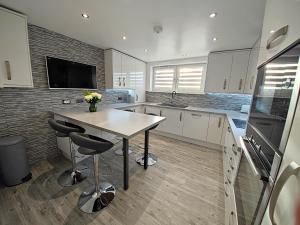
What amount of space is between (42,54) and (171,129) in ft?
10.4

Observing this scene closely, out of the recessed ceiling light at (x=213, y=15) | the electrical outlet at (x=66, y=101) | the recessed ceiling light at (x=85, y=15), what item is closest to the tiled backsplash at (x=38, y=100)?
the electrical outlet at (x=66, y=101)

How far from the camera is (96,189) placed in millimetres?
1566

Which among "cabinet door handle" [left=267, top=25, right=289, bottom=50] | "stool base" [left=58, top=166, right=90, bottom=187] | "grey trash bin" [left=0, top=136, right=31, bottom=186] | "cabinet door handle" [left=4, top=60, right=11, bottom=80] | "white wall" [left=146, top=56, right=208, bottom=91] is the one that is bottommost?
"stool base" [left=58, top=166, right=90, bottom=187]

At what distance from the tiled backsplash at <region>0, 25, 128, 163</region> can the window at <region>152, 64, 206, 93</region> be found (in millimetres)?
2383

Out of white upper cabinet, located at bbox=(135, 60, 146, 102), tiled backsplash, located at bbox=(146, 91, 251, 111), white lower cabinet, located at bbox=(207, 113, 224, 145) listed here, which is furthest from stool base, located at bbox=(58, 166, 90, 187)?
tiled backsplash, located at bbox=(146, 91, 251, 111)

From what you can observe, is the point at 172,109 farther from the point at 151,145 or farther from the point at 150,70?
the point at 150,70

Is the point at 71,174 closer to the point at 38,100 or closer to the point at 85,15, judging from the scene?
the point at 38,100

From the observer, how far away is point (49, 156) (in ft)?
7.77

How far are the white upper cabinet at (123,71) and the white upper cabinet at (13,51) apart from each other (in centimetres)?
150

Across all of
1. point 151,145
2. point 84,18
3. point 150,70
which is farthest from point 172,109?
point 84,18

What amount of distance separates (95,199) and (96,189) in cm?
11

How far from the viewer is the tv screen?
2199 mm

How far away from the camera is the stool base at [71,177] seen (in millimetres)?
1795

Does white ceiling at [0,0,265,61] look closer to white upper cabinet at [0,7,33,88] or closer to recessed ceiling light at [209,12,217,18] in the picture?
recessed ceiling light at [209,12,217,18]
